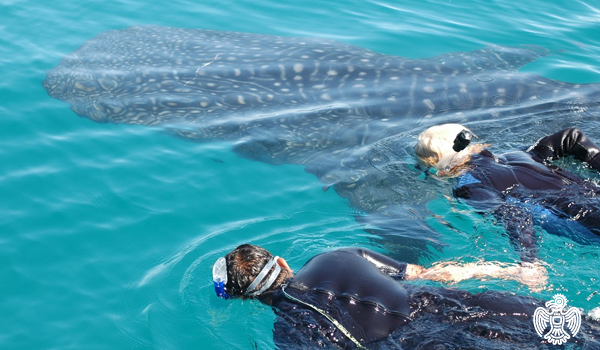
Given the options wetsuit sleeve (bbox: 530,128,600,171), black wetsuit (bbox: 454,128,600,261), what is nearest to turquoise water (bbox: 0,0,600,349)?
black wetsuit (bbox: 454,128,600,261)

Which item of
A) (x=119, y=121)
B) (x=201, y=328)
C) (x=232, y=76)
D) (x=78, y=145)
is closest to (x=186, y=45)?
(x=232, y=76)

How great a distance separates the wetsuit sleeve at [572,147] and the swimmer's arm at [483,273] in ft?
5.46

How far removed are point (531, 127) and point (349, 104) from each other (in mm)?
2187

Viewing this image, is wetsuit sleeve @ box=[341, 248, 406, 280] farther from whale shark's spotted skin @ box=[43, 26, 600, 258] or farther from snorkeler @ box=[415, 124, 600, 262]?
whale shark's spotted skin @ box=[43, 26, 600, 258]

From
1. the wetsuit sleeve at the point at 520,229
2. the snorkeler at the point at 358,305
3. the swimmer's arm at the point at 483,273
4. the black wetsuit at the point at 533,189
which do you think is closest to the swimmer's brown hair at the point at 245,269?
the snorkeler at the point at 358,305

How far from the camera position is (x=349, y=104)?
8469 millimetres

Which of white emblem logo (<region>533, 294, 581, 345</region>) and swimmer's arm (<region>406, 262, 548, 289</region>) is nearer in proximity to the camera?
white emblem logo (<region>533, 294, 581, 345</region>)

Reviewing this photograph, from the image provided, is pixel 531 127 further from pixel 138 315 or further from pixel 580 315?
pixel 138 315

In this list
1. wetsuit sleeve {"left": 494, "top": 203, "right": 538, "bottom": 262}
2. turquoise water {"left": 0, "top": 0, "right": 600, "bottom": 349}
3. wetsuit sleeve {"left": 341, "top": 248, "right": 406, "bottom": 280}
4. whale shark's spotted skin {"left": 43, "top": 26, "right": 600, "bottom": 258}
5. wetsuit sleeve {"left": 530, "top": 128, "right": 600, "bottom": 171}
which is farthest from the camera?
whale shark's spotted skin {"left": 43, "top": 26, "right": 600, "bottom": 258}

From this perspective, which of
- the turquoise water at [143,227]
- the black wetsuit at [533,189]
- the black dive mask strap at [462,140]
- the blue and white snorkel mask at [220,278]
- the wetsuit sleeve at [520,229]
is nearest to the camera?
the blue and white snorkel mask at [220,278]

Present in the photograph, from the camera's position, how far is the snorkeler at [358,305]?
430 cm

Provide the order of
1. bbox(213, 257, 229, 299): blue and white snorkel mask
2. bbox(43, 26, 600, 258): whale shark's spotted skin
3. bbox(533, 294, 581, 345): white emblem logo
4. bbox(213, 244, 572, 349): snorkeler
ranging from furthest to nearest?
bbox(43, 26, 600, 258): whale shark's spotted skin
bbox(213, 257, 229, 299): blue and white snorkel mask
bbox(213, 244, 572, 349): snorkeler
bbox(533, 294, 581, 345): white emblem logo

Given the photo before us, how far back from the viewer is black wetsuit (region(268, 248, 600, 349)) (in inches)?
167

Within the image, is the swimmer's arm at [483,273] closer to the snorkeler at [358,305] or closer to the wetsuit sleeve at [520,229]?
the wetsuit sleeve at [520,229]
